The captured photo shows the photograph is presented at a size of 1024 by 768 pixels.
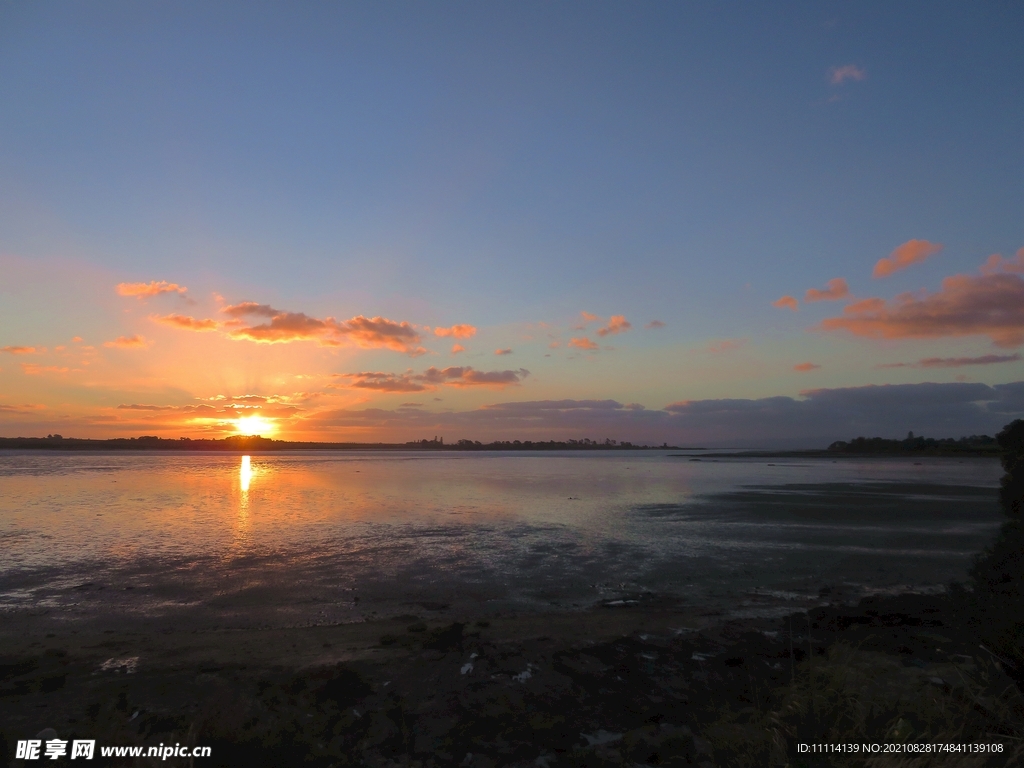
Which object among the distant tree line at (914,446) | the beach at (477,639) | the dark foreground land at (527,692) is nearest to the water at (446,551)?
the beach at (477,639)

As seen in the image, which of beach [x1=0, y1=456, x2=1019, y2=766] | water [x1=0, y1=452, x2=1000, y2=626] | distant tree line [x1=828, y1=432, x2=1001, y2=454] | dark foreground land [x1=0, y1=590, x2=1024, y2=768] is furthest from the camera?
distant tree line [x1=828, y1=432, x2=1001, y2=454]

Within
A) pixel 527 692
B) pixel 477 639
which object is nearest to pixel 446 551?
pixel 477 639

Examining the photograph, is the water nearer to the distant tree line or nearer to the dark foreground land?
the dark foreground land

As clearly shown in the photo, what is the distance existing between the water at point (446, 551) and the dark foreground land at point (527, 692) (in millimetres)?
1713

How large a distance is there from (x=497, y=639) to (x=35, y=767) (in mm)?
5177

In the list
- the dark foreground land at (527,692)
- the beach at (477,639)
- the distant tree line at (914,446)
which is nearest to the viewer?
the dark foreground land at (527,692)

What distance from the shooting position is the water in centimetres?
1062

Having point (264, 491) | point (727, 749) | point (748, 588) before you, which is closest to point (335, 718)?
point (727, 749)

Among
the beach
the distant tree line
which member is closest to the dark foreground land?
the beach

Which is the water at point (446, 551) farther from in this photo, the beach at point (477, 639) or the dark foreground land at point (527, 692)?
the dark foreground land at point (527, 692)

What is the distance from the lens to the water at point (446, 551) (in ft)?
34.9

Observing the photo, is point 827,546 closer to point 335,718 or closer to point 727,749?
point 727,749

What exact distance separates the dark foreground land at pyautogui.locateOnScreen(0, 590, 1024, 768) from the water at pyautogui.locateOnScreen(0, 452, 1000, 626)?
5.62 feet

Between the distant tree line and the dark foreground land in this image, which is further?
the distant tree line
